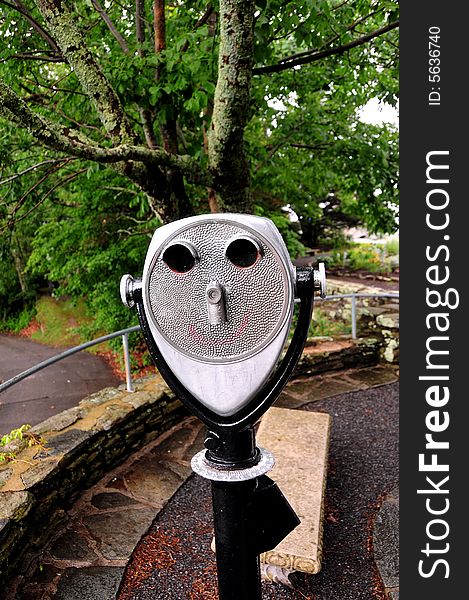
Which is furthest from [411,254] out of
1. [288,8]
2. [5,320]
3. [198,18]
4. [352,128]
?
[5,320]

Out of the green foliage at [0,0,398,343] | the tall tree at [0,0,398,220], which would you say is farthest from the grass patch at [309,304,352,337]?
the tall tree at [0,0,398,220]

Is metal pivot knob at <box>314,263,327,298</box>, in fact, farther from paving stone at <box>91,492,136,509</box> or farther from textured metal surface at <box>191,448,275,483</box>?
paving stone at <box>91,492,136,509</box>

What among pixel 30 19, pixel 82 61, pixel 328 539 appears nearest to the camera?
pixel 328 539

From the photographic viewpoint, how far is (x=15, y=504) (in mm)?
2281

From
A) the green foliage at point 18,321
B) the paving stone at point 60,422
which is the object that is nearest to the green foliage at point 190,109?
the paving stone at point 60,422

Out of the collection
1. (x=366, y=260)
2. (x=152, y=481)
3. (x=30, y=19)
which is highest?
(x=30, y=19)

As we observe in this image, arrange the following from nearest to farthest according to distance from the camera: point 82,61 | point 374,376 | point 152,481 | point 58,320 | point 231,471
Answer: point 231,471
point 82,61
point 152,481
point 374,376
point 58,320

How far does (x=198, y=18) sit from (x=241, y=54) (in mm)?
1837

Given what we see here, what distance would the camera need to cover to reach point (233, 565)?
130cm

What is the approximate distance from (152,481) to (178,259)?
2273 millimetres

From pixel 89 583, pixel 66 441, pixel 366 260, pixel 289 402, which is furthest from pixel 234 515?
pixel 366 260

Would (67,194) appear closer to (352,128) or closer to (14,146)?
(14,146)

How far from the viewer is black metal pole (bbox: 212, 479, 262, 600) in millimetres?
1268

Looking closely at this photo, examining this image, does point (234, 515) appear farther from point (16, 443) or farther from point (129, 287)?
point (16, 443)
